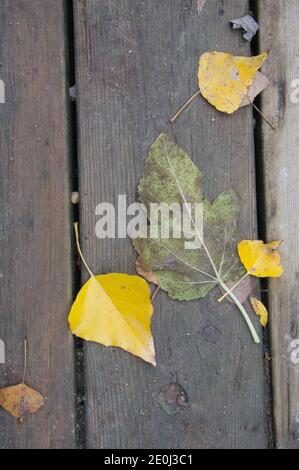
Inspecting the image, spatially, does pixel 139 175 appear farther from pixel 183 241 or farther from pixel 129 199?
pixel 183 241

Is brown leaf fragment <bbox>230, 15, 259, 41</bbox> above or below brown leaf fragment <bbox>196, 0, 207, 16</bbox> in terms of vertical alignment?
below

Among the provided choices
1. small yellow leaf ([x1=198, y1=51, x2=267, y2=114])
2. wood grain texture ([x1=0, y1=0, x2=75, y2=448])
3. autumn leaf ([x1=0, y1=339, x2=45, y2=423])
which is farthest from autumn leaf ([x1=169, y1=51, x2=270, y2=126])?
autumn leaf ([x1=0, y1=339, x2=45, y2=423])

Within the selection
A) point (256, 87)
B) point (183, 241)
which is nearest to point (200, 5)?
point (256, 87)

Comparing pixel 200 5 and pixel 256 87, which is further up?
pixel 200 5

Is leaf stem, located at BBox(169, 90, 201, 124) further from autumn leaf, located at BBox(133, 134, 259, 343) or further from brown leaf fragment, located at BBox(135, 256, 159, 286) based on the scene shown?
brown leaf fragment, located at BBox(135, 256, 159, 286)

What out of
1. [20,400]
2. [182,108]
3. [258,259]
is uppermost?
[182,108]

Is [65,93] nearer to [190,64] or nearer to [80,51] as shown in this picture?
[80,51]

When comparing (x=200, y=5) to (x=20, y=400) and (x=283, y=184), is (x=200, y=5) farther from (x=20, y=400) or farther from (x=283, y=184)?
(x=20, y=400)
